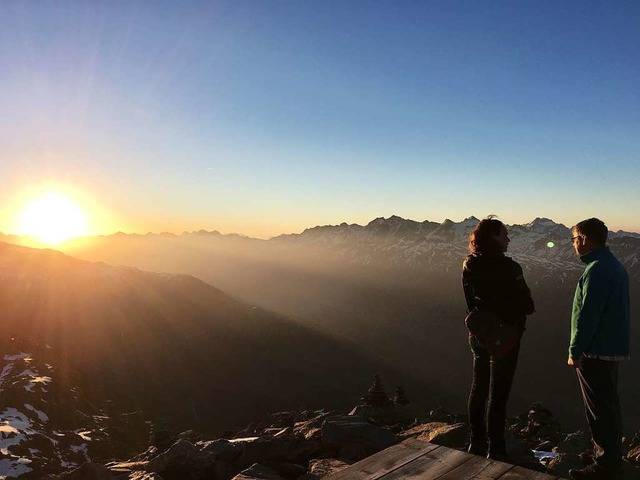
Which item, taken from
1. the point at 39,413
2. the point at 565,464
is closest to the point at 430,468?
the point at 565,464

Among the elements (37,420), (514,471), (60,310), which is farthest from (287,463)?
(60,310)

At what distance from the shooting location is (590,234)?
624 cm

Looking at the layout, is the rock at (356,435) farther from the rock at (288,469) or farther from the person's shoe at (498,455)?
the person's shoe at (498,455)

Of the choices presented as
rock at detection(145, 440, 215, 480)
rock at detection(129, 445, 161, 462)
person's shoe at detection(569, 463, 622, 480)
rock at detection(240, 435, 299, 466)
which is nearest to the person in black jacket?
person's shoe at detection(569, 463, 622, 480)

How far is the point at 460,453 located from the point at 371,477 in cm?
126

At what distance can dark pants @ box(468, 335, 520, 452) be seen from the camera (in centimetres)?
619

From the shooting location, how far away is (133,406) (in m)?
113

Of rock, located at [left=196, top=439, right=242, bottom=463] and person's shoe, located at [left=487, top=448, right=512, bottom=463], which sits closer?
person's shoe, located at [left=487, top=448, right=512, bottom=463]

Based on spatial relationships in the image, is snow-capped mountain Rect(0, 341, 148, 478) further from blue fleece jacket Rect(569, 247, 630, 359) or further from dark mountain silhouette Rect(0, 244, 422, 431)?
blue fleece jacket Rect(569, 247, 630, 359)

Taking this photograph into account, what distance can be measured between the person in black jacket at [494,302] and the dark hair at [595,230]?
3.76ft

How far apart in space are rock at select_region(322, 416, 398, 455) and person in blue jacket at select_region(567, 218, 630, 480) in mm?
4673

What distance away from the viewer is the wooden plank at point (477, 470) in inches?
172

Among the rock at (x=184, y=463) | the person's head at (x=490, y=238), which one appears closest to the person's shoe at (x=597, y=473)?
the person's head at (x=490, y=238)

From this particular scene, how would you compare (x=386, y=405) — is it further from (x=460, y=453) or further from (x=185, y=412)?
(x=185, y=412)
